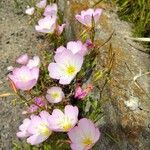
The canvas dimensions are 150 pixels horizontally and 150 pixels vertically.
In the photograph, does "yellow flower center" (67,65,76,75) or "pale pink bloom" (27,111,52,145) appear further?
"yellow flower center" (67,65,76,75)

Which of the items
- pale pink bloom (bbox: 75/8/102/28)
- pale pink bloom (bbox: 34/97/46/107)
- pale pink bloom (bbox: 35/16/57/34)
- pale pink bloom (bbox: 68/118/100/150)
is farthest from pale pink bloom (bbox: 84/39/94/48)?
pale pink bloom (bbox: 68/118/100/150)

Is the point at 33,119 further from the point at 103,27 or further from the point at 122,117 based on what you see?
the point at 103,27

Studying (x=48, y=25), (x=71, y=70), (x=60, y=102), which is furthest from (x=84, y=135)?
(x=48, y=25)

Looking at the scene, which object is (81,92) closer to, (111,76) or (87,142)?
(111,76)

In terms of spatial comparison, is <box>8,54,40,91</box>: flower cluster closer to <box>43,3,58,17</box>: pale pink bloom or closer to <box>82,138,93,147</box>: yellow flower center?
<box>82,138,93,147</box>: yellow flower center

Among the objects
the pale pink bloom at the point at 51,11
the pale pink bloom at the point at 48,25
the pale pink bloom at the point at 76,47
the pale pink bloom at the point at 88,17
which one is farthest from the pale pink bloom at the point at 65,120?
the pale pink bloom at the point at 51,11

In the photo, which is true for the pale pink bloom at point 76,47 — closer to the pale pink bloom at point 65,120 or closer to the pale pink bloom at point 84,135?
the pale pink bloom at point 65,120

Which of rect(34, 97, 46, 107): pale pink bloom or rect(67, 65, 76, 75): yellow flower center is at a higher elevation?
rect(67, 65, 76, 75): yellow flower center

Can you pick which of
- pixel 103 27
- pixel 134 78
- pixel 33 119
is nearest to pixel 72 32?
pixel 103 27
